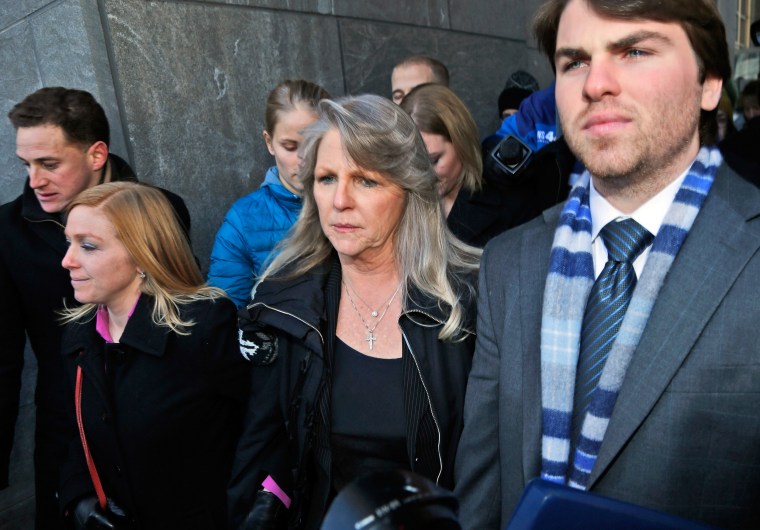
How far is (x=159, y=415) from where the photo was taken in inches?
91.0

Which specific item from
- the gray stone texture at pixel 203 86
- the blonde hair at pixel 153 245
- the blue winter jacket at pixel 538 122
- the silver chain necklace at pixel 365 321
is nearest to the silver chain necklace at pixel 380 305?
the silver chain necklace at pixel 365 321

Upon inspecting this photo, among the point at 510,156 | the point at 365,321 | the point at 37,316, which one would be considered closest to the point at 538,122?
the point at 510,156

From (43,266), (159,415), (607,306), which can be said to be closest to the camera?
(607,306)

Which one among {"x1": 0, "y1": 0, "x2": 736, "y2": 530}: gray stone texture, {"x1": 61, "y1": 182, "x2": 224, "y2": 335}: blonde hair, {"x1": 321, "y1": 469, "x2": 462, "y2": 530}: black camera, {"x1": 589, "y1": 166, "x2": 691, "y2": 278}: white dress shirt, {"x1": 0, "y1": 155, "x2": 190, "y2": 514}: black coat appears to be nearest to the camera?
{"x1": 321, "y1": 469, "x2": 462, "y2": 530}: black camera

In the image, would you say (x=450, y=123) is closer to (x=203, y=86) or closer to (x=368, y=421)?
(x=203, y=86)

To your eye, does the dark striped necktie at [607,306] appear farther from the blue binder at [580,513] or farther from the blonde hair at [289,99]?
the blonde hair at [289,99]

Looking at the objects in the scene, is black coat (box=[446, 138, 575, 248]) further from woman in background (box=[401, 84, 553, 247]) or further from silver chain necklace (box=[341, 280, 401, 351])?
silver chain necklace (box=[341, 280, 401, 351])

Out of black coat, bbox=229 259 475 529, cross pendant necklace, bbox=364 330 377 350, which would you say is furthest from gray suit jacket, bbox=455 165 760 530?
cross pendant necklace, bbox=364 330 377 350

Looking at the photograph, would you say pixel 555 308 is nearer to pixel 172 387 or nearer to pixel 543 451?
pixel 543 451

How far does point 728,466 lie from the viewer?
1.28 m

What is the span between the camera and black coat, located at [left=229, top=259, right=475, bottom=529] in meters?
1.96

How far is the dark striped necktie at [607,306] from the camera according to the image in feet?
4.75

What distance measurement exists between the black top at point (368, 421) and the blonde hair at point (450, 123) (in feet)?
5.05

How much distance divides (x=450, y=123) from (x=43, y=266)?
203 cm
